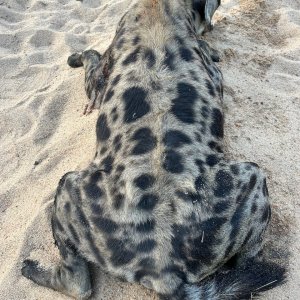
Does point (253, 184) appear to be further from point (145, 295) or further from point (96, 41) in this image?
point (96, 41)

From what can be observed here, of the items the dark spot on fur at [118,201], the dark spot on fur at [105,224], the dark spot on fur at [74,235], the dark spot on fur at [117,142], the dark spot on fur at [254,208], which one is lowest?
the dark spot on fur at [74,235]

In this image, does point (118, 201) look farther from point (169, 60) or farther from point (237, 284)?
point (169, 60)

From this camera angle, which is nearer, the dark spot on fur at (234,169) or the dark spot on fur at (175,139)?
the dark spot on fur at (175,139)

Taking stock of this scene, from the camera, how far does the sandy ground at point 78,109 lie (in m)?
3.92

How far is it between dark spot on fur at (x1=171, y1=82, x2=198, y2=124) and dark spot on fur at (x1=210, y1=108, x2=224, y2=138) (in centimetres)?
19

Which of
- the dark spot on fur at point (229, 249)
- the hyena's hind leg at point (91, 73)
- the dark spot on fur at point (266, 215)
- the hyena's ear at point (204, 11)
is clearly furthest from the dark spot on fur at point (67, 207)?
the hyena's ear at point (204, 11)

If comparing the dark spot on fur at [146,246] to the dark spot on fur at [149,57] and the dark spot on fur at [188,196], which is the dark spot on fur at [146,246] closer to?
the dark spot on fur at [188,196]

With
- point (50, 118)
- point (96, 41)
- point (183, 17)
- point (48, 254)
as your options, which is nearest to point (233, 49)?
point (183, 17)

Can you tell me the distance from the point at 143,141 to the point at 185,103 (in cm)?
47

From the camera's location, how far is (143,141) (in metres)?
3.40

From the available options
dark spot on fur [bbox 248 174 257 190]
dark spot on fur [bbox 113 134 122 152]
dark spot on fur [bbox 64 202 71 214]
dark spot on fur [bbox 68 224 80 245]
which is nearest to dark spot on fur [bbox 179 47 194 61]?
dark spot on fur [bbox 113 134 122 152]

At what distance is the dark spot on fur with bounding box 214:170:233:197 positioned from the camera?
330cm

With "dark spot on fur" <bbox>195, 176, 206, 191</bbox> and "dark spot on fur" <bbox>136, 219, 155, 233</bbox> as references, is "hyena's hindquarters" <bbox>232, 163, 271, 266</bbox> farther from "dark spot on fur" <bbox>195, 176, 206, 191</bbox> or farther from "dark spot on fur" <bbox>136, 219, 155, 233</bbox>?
"dark spot on fur" <bbox>136, 219, 155, 233</bbox>

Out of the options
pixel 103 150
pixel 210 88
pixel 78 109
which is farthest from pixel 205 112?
pixel 78 109
